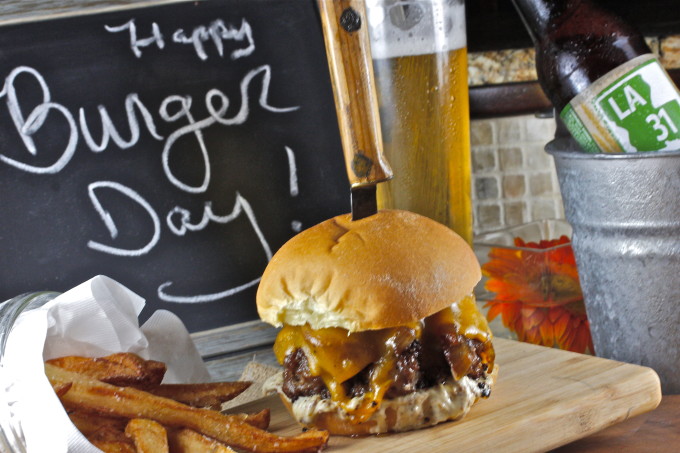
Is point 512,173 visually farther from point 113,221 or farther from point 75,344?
point 75,344

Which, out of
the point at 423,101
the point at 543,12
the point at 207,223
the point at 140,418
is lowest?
the point at 140,418

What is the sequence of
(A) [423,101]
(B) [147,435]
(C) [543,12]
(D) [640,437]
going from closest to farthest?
1. (B) [147,435]
2. (D) [640,437]
3. (C) [543,12]
4. (A) [423,101]

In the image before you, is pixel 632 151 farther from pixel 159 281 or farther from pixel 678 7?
pixel 678 7

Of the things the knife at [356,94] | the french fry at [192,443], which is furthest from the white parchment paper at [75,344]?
the knife at [356,94]

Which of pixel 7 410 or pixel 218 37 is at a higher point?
pixel 218 37

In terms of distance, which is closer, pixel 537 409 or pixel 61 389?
pixel 61 389

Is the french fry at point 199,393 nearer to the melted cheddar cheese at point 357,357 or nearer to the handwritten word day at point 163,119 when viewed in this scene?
the melted cheddar cheese at point 357,357

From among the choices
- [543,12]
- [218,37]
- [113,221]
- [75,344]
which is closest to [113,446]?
[75,344]
